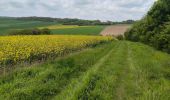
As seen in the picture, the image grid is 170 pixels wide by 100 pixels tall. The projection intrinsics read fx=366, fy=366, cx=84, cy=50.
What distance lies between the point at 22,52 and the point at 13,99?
8.92 m

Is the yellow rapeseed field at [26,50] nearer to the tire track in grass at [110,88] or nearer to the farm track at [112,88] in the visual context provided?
the farm track at [112,88]

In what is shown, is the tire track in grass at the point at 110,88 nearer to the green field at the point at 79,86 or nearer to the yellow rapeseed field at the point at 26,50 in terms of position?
the green field at the point at 79,86

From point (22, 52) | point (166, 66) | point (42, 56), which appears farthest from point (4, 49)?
point (166, 66)

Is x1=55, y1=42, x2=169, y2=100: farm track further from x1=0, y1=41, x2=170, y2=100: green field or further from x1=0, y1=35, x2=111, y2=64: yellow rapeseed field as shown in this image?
x1=0, y1=35, x2=111, y2=64: yellow rapeseed field

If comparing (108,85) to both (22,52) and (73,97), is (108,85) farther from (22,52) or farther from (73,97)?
(22,52)

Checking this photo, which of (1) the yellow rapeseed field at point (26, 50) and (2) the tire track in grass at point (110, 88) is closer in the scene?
(2) the tire track in grass at point (110, 88)

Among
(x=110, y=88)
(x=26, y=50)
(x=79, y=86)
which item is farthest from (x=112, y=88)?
(x=26, y=50)

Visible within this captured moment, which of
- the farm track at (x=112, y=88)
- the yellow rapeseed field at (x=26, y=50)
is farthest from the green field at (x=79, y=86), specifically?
the yellow rapeseed field at (x=26, y=50)

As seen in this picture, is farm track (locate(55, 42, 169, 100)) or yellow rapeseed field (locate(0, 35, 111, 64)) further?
yellow rapeseed field (locate(0, 35, 111, 64))

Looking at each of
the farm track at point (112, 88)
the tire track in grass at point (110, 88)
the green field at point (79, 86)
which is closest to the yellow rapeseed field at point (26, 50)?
the green field at point (79, 86)

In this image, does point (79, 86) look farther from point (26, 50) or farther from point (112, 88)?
point (26, 50)

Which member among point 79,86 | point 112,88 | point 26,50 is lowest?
point 112,88

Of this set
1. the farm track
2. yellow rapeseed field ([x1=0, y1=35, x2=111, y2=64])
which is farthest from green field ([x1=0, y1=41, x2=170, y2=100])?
yellow rapeseed field ([x1=0, y1=35, x2=111, y2=64])

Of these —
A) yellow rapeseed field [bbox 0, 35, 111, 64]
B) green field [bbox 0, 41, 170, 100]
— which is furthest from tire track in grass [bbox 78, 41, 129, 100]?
yellow rapeseed field [bbox 0, 35, 111, 64]
